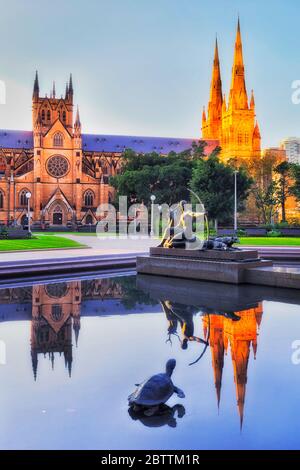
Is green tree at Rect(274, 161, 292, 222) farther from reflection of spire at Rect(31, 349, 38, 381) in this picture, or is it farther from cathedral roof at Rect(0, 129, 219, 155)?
reflection of spire at Rect(31, 349, 38, 381)

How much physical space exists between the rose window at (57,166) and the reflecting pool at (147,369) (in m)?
69.1

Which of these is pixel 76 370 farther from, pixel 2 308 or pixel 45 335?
pixel 2 308

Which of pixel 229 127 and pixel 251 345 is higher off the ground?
pixel 229 127

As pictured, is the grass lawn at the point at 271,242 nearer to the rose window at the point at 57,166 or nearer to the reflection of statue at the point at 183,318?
the reflection of statue at the point at 183,318

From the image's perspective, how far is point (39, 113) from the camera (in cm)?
8550

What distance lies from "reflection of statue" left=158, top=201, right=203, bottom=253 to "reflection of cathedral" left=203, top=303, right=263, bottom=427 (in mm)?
6043

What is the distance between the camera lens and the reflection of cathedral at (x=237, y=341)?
582 centimetres

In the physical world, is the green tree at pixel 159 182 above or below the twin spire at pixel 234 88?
below

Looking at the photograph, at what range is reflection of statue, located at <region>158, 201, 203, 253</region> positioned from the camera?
52.7 ft

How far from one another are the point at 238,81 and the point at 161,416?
98.8 meters

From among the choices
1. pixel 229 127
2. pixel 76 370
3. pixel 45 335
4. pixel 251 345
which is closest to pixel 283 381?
pixel 251 345

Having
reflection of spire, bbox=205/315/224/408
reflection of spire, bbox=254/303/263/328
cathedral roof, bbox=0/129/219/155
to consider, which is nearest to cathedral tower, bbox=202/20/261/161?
cathedral roof, bbox=0/129/219/155

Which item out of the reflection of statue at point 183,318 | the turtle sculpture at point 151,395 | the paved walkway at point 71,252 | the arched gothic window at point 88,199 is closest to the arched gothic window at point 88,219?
the arched gothic window at point 88,199
